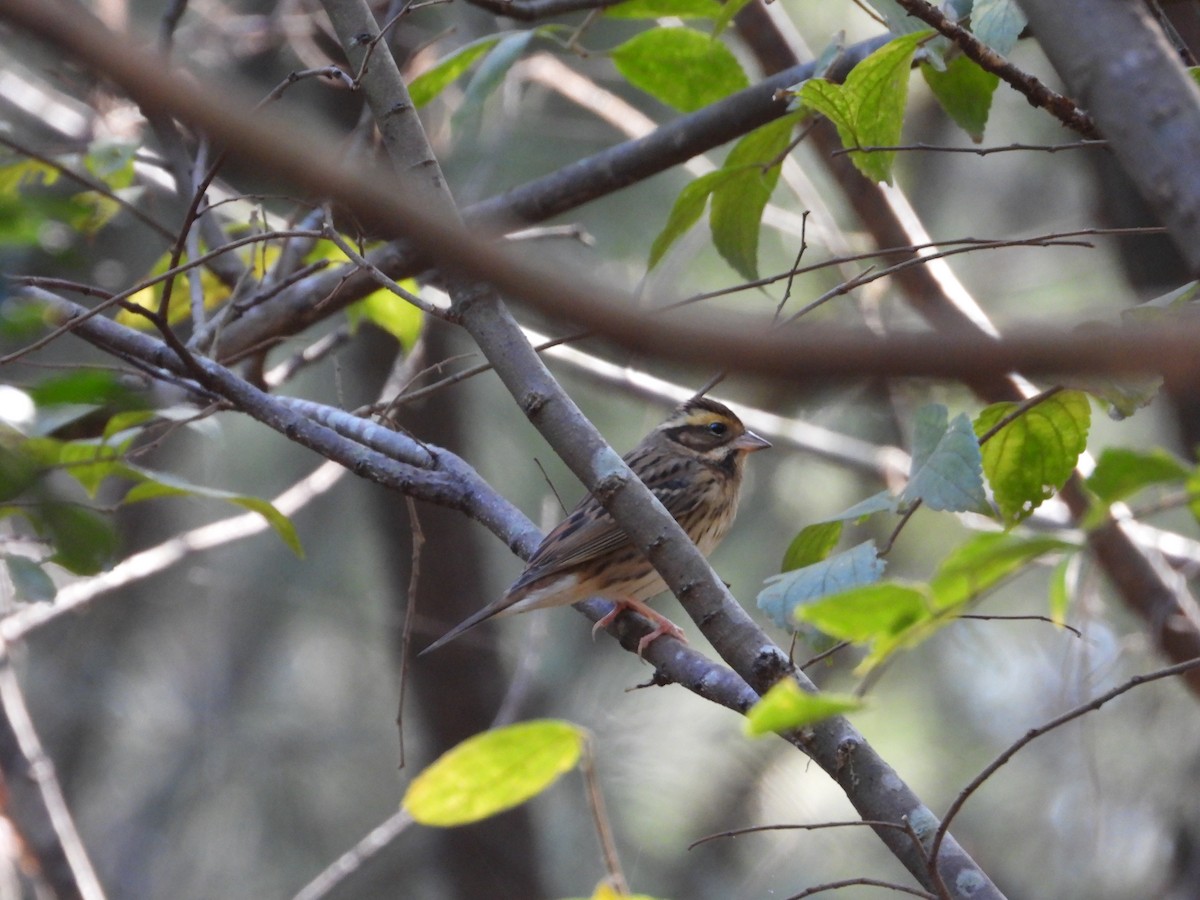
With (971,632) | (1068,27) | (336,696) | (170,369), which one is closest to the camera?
(1068,27)

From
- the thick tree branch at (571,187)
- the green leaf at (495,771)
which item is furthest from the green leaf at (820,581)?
the thick tree branch at (571,187)

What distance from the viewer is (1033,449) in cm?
236

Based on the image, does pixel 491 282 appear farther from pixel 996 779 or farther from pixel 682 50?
pixel 996 779

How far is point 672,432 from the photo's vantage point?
5.20 m

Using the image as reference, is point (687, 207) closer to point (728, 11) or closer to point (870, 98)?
point (728, 11)

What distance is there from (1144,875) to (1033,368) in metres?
5.74

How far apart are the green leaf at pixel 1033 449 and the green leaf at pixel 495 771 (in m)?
1.25

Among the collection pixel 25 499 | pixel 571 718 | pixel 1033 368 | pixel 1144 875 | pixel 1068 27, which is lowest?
pixel 1144 875

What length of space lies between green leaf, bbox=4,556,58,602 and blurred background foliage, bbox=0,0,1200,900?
301 cm

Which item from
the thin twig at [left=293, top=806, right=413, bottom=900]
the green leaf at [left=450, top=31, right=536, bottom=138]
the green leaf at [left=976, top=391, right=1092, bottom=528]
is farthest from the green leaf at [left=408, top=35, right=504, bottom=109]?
the thin twig at [left=293, top=806, right=413, bottom=900]

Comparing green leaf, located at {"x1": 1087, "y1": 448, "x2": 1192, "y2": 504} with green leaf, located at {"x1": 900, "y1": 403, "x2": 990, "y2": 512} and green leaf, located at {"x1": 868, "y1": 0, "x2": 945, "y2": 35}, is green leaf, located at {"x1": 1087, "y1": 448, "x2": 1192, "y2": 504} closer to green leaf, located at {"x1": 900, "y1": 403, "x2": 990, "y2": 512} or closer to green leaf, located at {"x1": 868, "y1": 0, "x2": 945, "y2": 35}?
green leaf, located at {"x1": 900, "y1": 403, "x2": 990, "y2": 512}

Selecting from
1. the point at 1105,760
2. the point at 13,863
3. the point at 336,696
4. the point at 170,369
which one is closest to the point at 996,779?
the point at 1105,760

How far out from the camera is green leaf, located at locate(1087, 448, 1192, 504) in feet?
3.44

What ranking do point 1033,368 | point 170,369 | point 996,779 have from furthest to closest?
point 996,779 < point 170,369 < point 1033,368
